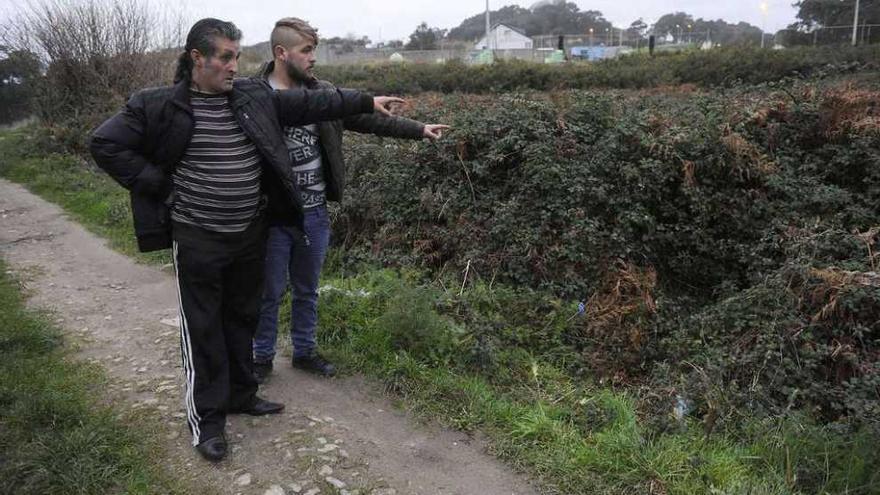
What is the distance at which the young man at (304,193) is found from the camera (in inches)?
140

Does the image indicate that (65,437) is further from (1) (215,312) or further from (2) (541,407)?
(2) (541,407)

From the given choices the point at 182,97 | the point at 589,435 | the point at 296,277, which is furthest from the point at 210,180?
the point at 589,435

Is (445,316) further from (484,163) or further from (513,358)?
(484,163)

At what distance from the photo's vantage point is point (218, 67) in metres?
2.99

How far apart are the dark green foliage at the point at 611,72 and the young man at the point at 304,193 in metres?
15.1

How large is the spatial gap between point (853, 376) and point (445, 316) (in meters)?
2.61

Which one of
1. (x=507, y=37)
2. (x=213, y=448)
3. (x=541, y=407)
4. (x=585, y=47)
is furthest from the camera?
(x=507, y=37)

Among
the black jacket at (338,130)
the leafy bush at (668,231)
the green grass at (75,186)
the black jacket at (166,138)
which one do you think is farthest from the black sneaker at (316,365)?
the green grass at (75,186)

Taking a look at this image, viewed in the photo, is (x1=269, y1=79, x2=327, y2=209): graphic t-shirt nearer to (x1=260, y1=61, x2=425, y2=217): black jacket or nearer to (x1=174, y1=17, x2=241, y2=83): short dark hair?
(x1=260, y1=61, x2=425, y2=217): black jacket

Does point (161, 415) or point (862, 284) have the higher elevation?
point (862, 284)

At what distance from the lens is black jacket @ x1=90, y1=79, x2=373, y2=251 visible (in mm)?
2957

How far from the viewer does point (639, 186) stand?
5605mm

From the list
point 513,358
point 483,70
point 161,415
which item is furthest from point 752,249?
point 483,70

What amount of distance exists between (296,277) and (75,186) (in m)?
8.48
